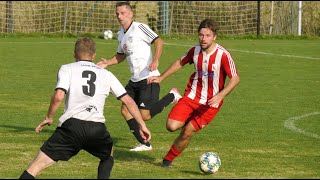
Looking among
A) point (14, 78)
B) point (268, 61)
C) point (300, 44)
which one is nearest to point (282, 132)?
point (14, 78)

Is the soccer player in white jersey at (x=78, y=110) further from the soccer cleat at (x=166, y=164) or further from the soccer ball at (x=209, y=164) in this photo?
the soccer cleat at (x=166, y=164)

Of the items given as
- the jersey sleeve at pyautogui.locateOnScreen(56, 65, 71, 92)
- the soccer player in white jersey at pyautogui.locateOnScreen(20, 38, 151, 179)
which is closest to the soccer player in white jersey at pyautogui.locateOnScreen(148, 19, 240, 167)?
the soccer player in white jersey at pyautogui.locateOnScreen(20, 38, 151, 179)

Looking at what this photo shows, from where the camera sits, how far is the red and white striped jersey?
11.2 meters

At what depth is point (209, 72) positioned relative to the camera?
1131 centimetres

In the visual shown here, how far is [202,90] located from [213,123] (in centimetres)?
426

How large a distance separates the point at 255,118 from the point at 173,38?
19.3 metres

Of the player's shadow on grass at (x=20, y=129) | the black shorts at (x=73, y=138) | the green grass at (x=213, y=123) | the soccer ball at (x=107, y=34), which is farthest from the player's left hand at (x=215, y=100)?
the soccer ball at (x=107, y=34)

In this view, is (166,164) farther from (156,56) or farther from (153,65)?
(156,56)

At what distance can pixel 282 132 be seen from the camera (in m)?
14.5

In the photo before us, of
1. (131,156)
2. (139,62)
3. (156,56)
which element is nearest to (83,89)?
(131,156)

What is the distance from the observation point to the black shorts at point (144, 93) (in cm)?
1298

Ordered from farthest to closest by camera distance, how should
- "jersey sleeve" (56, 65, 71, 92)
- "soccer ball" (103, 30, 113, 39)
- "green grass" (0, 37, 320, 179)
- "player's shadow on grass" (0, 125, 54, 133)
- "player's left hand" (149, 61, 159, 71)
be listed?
"soccer ball" (103, 30, 113, 39)
"player's shadow on grass" (0, 125, 54, 133)
"player's left hand" (149, 61, 159, 71)
"green grass" (0, 37, 320, 179)
"jersey sleeve" (56, 65, 71, 92)

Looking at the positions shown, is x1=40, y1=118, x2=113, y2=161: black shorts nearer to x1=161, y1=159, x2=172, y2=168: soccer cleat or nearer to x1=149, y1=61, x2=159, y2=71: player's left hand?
x1=161, y1=159, x2=172, y2=168: soccer cleat

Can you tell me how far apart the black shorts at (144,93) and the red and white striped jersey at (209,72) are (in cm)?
158
